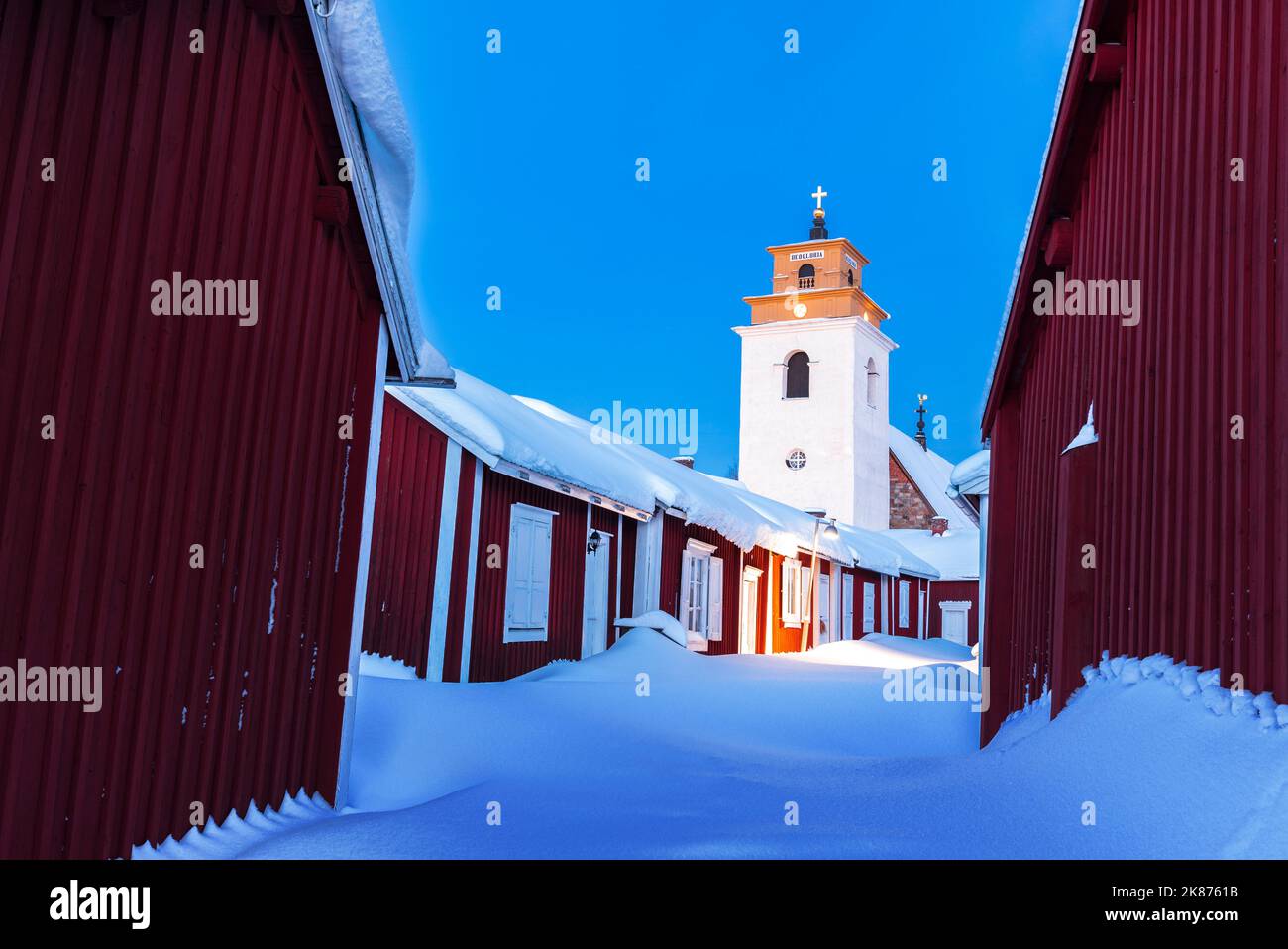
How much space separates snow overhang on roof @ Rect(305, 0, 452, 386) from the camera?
4.80 metres

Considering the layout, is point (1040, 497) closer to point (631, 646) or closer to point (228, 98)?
point (228, 98)

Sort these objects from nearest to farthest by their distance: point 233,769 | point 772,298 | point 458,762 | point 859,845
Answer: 1. point 859,845
2. point 233,769
3. point 458,762
4. point 772,298

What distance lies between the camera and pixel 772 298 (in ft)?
132

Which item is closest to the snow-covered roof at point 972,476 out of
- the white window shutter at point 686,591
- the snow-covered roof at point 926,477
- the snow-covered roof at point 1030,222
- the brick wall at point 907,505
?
the snow-covered roof at point 1030,222

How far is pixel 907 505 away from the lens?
41.7 m

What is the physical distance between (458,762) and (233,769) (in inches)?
81.9

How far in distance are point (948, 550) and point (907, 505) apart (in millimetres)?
6996

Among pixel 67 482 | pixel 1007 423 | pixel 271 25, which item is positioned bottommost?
pixel 67 482

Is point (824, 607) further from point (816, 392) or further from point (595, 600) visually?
point (816, 392)

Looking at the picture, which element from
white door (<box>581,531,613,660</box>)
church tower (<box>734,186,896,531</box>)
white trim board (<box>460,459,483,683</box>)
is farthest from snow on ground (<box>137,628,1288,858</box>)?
church tower (<box>734,186,896,531</box>)

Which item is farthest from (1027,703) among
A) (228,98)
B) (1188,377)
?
(228,98)

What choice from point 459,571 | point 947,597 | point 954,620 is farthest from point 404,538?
point 954,620

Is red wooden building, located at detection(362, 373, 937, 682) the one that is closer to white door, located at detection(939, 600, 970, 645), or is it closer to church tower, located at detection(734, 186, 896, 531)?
white door, located at detection(939, 600, 970, 645)

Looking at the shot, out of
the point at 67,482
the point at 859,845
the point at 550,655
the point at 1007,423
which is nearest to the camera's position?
the point at 67,482
